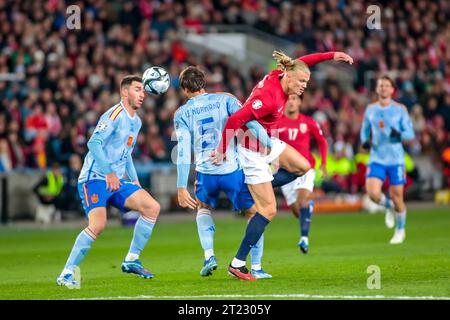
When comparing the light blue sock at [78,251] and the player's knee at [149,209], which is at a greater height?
the player's knee at [149,209]

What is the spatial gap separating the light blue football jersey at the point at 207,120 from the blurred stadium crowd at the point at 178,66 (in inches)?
485

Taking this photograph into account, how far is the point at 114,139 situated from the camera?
12312 mm

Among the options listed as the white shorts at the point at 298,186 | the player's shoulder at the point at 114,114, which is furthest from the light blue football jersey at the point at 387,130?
the player's shoulder at the point at 114,114

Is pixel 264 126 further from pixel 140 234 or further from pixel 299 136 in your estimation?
pixel 299 136

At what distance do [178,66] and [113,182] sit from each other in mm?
17816

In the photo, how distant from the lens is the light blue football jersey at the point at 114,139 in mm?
12141

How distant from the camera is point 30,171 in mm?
25109

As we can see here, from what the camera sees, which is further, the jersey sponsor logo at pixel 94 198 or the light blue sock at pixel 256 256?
the light blue sock at pixel 256 256

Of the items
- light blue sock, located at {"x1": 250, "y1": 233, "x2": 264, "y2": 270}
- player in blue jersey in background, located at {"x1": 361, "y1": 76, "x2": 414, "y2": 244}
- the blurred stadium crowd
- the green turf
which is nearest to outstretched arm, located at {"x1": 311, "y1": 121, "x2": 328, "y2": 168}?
the green turf

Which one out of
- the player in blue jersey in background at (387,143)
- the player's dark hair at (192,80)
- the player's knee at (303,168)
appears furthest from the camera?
the player in blue jersey in background at (387,143)

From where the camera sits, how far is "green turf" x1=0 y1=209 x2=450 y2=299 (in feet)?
36.8

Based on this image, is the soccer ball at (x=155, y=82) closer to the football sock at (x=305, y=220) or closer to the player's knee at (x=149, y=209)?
the player's knee at (x=149, y=209)

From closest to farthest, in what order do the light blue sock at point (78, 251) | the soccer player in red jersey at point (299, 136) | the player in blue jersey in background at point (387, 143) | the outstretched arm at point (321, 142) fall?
1. the light blue sock at point (78, 251)
2. the outstretched arm at point (321, 142)
3. the soccer player in red jersey at point (299, 136)
4. the player in blue jersey in background at point (387, 143)
